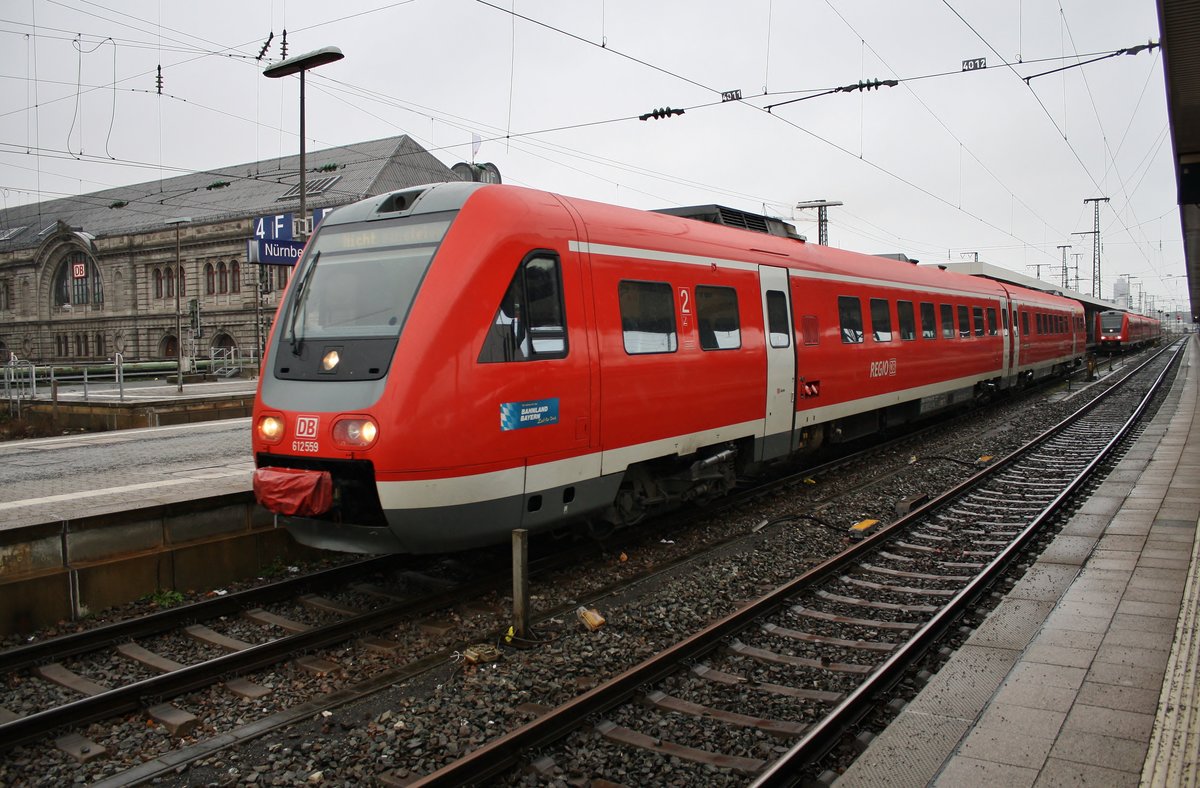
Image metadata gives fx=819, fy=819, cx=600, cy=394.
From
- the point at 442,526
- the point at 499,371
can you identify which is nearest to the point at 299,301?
the point at 499,371

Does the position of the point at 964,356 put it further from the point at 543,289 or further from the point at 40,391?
the point at 40,391

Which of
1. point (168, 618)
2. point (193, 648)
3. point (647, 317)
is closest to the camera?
point (193, 648)

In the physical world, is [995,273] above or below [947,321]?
above

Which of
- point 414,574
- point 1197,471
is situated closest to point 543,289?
point 414,574

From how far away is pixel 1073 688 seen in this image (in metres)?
4.62

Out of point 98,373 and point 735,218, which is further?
point 98,373

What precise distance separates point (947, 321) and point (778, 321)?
8065 millimetres

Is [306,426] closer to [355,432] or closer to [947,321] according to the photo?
[355,432]

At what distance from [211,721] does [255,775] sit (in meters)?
0.79

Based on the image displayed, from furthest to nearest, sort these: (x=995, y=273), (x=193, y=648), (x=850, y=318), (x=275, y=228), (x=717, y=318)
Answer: (x=995, y=273)
(x=275, y=228)
(x=850, y=318)
(x=717, y=318)
(x=193, y=648)

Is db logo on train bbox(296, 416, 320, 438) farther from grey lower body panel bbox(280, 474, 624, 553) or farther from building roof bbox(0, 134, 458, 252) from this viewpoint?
building roof bbox(0, 134, 458, 252)

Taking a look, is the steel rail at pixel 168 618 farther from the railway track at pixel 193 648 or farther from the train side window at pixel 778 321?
the train side window at pixel 778 321

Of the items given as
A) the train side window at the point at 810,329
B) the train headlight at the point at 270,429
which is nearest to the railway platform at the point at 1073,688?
the train side window at the point at 810,329

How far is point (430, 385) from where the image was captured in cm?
568
